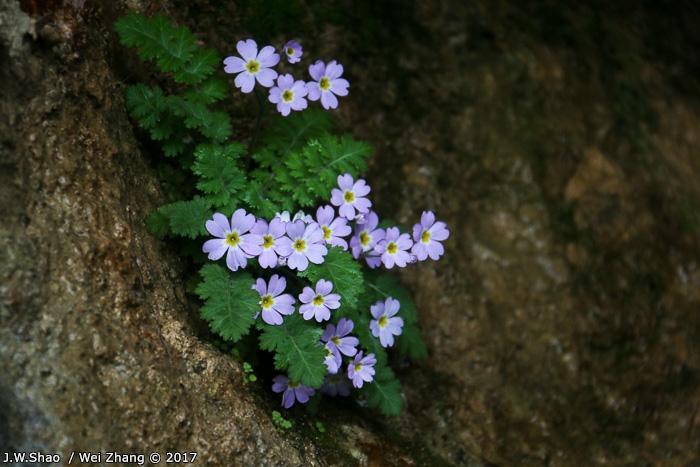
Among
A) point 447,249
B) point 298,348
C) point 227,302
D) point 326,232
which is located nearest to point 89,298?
point 227,302

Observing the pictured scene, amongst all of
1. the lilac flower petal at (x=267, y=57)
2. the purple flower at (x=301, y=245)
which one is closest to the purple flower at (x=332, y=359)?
the purple flower at (x=301, y=245)

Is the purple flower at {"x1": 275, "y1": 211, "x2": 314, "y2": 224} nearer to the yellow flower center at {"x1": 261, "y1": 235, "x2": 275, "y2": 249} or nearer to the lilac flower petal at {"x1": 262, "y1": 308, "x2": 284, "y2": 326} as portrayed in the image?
the yellow flower center at {"x1": 261, "y1": 235, "x2": 275, "y2": 249}

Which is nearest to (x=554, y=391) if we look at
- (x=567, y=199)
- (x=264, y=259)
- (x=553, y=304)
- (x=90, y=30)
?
(x=553, y=304)

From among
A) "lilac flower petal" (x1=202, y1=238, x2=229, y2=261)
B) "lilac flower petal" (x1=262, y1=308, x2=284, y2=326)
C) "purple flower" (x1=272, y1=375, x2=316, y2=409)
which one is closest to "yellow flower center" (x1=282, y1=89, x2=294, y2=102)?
"lilac flower petal" (x1=202, y1=238, x2=229, y2=261)

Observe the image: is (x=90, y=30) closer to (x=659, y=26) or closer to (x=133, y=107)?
(x=133, y=107)

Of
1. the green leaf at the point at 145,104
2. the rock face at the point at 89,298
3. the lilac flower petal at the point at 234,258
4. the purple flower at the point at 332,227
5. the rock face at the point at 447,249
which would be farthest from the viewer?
the purple flower at the point at 332,227

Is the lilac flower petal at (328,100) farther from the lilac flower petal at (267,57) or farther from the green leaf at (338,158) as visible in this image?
the lilac flower petal at (267,57)

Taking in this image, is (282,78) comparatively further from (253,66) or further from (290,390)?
(290,390)
